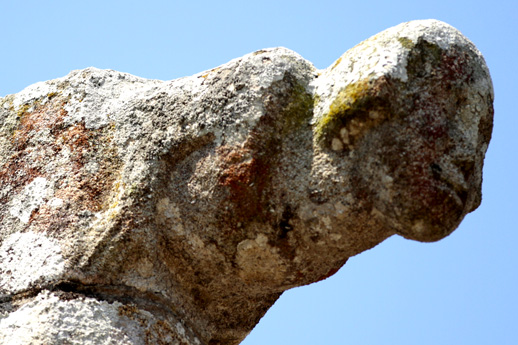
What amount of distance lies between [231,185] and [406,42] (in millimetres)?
673

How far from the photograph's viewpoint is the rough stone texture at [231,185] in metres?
2.59

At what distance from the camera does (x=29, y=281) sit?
281 centimetres

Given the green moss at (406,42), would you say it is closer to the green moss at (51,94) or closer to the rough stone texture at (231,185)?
the rough stone texture at (231,185)

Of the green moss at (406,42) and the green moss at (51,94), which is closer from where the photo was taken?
the green moss at (406,42)

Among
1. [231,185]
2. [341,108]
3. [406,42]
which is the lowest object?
[231,185]

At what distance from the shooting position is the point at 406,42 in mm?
2646

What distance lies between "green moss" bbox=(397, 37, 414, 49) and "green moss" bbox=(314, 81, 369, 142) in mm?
172

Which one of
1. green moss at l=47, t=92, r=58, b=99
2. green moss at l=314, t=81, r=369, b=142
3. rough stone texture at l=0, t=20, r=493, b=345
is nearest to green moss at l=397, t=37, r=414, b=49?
rough stone texture at l=0, t=20, r=493, b=345

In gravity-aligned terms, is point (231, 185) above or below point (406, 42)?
below

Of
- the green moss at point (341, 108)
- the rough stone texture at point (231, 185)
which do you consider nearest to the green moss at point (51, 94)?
the rough stone texture at point (231, 185)

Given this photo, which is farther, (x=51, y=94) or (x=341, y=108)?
(x=51, y=94)

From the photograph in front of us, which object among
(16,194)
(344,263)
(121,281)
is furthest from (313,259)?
(16,194)

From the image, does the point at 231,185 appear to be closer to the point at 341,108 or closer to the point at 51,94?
the point at 341,108

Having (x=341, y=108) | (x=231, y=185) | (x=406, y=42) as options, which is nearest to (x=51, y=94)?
(x=231, y=185)
